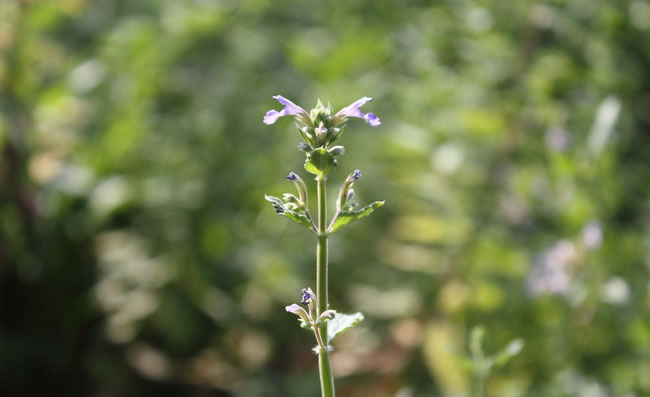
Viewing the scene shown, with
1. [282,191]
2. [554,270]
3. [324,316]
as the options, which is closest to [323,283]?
[324,316]

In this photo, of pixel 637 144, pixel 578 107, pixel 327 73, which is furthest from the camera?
pixel 327 73

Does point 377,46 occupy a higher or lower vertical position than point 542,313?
higher

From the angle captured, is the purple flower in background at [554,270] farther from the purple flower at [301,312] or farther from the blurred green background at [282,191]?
the purple flower at [301,312]

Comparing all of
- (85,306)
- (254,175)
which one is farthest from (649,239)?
(85,306)

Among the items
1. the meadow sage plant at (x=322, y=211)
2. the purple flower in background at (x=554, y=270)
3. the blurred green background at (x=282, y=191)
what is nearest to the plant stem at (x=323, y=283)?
the meadow sage plant at (x=322, y=211)

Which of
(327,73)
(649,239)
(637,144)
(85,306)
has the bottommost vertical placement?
(649,239)

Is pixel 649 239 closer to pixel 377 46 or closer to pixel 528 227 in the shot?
pixel 528 227

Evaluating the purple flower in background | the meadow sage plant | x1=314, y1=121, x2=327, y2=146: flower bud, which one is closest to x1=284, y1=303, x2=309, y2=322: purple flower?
the meadow sage plant
